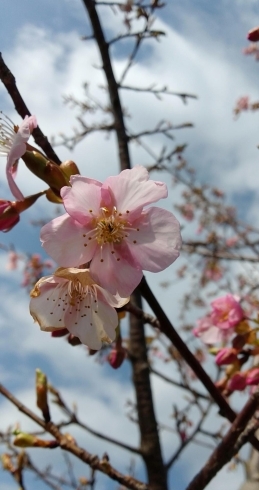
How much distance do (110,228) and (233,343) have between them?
2.13 ft

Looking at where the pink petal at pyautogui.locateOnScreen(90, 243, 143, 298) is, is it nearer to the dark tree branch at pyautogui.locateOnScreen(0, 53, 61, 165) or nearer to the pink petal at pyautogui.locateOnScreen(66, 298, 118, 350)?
the pink petal at pyautogui.locateOnScreen(66, 298, 118, 350)

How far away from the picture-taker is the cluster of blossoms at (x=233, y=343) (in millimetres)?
1438

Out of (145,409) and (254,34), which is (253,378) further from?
(254,34)

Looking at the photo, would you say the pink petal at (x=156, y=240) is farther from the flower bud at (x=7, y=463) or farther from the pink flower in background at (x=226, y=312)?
the flower bud at (x=7, y=463)

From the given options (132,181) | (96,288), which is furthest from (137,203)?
(96,288)

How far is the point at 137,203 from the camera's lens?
1033 mm

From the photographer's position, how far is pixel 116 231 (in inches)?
42.8

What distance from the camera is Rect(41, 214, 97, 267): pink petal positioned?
958 millimetres

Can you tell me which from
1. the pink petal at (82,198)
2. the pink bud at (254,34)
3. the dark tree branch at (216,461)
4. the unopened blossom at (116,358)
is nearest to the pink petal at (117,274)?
the pink petal at (82,198)

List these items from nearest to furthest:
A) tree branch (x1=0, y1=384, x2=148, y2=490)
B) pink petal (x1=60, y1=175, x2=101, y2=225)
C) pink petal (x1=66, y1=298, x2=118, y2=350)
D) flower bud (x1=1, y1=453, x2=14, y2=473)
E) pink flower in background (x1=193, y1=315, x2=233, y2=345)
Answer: pink petal (x1=60, y1=175, x2=101, y2=225), pink petal (x1=66, y1=298, x2=118, y2=350), tree branch (x1=0, y1=384, x2=148, y2=490), pink flower in background (x1=193, y1=315, x2=233, y2=345), flower bud (x1=1, y1=453, x2=14, y2=473)

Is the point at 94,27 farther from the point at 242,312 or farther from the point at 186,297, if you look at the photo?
the point at 186,297

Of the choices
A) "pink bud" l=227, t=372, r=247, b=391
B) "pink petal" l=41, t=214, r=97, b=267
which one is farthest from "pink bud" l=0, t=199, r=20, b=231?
"pink bud" l=227, t=372, r=247, b=391

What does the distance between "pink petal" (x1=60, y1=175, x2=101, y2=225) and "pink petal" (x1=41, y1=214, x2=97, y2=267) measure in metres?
0.02

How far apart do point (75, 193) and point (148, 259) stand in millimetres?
213
